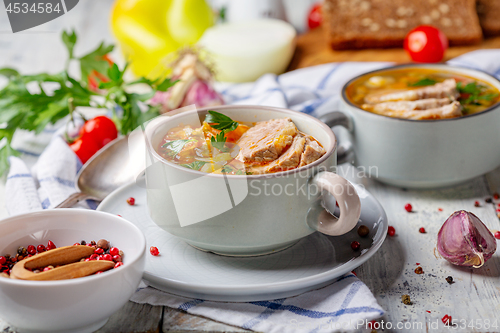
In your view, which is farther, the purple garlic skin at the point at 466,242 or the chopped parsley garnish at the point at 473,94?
the chopped parsley garnish at the point at 473,94

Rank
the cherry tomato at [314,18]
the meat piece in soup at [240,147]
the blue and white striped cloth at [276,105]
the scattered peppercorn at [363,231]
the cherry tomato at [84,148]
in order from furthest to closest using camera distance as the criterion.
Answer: the cherry tomato at [314,18] < the cherry tomato at [84,148] < the scattered peppercorn at [363,231] < the meat piece in soup at [240,147] < the blue and white striped cloth at [276,105]

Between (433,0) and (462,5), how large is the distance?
196 mm

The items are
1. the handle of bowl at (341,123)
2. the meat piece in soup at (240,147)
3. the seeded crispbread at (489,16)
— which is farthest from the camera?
the seeded crispbread at (489,16)

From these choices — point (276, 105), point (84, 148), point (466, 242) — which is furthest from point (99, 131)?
point (466, 242)

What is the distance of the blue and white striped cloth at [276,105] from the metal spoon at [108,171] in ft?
0.27

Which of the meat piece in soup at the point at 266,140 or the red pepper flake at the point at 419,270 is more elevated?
the meat piece in soup at the point at 266,140

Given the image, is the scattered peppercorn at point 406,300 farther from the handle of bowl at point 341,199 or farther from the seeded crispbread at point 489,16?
the seeded crispbread at point 489,16

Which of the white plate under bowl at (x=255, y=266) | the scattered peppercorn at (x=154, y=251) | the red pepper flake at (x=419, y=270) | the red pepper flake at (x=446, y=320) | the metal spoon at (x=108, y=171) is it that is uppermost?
the scattered peppercorn at (x=154, y=251)

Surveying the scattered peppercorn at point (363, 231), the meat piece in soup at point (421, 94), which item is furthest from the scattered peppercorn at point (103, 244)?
the meat piece in soup at point (421, 94)

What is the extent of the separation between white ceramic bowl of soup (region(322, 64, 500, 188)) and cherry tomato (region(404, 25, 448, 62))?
1.24 m

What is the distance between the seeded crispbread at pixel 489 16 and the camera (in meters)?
3.40

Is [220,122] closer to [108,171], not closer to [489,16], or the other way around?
[108,171]

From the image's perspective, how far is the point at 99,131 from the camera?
2244 mm

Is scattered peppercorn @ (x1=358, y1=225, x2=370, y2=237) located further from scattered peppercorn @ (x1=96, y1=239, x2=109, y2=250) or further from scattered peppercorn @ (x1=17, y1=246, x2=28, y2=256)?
scattered peppercorn @ (x1=17, y1=246, x2=28, y2=256)
